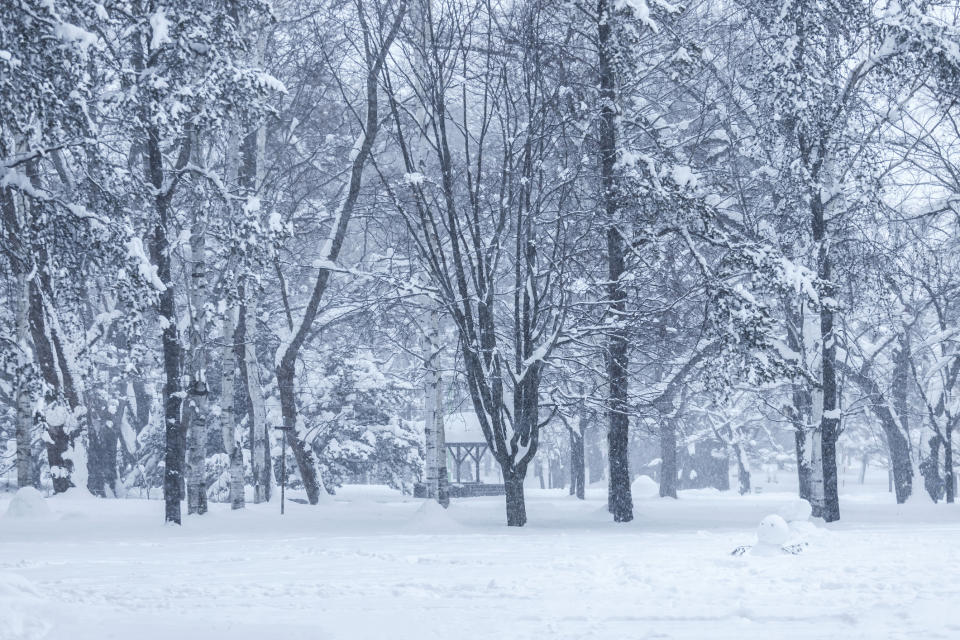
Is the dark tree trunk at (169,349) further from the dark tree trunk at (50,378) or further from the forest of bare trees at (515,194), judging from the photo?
the dark tree trunk at (50,378)

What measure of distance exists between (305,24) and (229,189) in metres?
5.78

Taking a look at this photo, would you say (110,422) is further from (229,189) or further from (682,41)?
(682,41)

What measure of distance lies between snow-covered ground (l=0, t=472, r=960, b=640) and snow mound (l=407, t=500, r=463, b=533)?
0.08m

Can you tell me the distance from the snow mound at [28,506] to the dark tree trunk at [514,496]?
7.30 meters

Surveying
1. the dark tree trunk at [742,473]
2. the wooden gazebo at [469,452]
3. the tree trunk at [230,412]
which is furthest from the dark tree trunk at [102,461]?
the dark tree trunk at [742,473]

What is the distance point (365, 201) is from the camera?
21359 millimetres

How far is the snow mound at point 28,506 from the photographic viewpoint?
15172mm

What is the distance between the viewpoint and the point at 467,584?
26.7 ft

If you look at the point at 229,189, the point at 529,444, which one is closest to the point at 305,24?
the point at 229,189

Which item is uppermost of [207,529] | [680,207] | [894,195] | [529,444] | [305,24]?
[305,24]

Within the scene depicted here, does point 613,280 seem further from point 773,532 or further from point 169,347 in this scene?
point 169,347

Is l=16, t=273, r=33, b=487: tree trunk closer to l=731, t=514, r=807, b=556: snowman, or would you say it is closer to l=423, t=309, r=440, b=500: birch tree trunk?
l=423, t=309, r=440, b=500: birch tree trunk

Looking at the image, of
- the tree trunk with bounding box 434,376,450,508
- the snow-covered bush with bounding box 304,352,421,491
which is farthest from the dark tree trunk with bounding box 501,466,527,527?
the snow-covered bush with bounding box 304,352,421,491

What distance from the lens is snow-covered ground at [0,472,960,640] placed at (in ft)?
20.5
